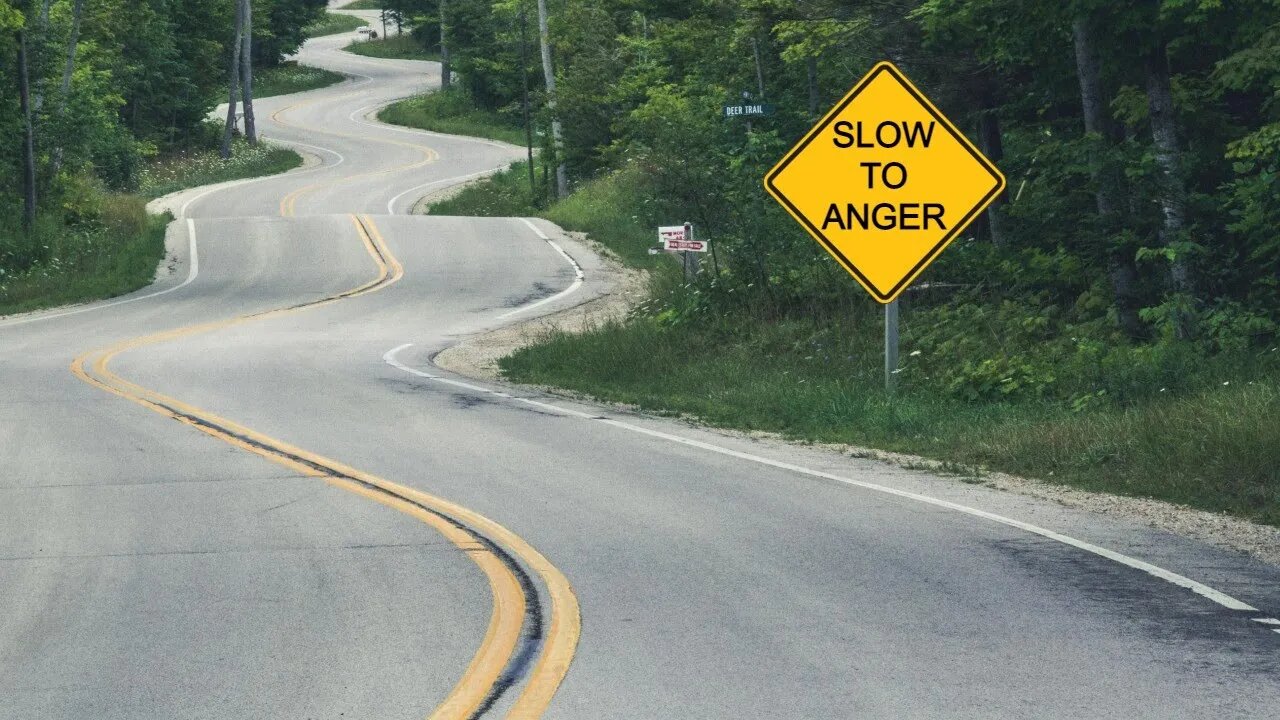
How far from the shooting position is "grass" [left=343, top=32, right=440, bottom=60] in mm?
106125

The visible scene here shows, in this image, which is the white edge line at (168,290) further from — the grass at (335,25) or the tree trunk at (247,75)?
the grass at (335,25)

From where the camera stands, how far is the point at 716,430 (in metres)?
14.8

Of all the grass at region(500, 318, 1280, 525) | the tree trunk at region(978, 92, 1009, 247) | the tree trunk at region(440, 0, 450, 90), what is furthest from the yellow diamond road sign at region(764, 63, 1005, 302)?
the tree trunk at region(440, 0, 450, 90)

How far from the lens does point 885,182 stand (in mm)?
15070

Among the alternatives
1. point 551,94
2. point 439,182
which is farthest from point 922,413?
point 439,182

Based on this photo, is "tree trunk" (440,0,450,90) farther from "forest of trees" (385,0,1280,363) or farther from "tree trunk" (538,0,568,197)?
"forest of trees" (385,0,1280,363)

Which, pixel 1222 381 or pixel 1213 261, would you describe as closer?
pixel 1222 381

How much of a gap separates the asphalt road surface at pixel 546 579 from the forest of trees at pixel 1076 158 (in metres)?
5.32

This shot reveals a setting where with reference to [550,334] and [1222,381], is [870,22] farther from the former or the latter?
[1222,381]

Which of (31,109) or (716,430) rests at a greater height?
(31,109)

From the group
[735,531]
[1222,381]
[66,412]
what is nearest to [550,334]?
[66,412]

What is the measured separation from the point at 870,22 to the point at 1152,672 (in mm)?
16402

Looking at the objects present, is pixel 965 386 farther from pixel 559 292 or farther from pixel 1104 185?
pixel 559 292

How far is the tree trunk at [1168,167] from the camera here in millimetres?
16109
